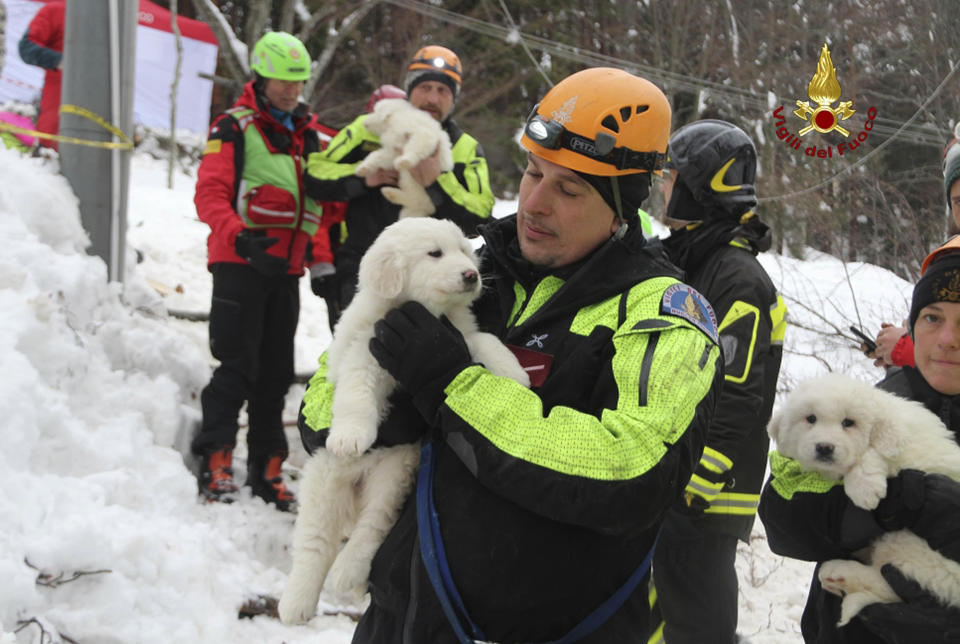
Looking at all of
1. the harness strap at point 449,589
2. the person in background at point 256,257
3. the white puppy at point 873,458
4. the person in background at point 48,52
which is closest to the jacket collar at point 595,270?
the harness strap at point 449,589

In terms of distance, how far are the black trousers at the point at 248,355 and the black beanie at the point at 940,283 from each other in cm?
400

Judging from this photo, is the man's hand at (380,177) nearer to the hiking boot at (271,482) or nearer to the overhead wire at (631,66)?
the hiking boot at (271,482)

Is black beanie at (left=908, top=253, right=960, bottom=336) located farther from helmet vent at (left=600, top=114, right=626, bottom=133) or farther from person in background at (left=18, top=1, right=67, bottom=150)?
person in background at (left=18, top=1, right=67, bottom=150)

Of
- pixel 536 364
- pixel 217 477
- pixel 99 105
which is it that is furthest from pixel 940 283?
pixel 99 105

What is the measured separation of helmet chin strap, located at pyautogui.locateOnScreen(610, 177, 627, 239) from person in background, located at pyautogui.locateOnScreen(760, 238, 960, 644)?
120 cm

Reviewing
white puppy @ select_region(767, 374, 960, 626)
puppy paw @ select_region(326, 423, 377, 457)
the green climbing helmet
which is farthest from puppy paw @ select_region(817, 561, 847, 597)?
the green climbing helmet

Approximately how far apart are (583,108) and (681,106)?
44.8 feet

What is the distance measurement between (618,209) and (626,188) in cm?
6

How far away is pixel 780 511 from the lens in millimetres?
2553

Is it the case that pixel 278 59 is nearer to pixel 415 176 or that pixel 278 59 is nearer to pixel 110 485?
pixel 415 176

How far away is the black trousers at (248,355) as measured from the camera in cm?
507

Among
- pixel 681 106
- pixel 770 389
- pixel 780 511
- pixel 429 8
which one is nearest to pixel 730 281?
pixel 770 389

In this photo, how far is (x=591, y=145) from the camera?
196 cm

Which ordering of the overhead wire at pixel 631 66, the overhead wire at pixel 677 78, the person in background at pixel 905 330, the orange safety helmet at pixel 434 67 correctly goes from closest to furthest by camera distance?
the person in background at pixel 905 330
the orange safety helmet at pixel 434 67
the overhead wire at pixel 677 78
the overhead wire at pixel 631 66
